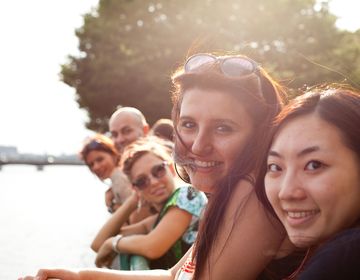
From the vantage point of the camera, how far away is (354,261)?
4.40ft

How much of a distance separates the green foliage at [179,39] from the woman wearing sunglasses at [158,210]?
22099 mm

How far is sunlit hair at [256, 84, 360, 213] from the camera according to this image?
1.65m

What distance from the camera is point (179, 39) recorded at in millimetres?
26656

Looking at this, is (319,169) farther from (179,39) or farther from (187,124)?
(179,39)

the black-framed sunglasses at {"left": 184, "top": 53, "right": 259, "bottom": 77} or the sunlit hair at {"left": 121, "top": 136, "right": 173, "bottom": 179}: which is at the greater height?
the black-framed sunglasses at {"left": 184, "top": 53, "right": 259, "bottom": 77}

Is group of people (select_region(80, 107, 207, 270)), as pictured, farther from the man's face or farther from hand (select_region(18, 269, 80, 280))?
the man's face

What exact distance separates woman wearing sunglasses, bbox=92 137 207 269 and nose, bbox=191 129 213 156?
1320mm

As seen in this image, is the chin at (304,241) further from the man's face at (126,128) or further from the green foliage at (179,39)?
the green foliage at (179,39)

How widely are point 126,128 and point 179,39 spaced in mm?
20837

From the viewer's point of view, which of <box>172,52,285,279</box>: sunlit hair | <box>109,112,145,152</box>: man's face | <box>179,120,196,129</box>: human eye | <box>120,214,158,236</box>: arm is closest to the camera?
<box>172,52,285,279</box>: sunlit hair

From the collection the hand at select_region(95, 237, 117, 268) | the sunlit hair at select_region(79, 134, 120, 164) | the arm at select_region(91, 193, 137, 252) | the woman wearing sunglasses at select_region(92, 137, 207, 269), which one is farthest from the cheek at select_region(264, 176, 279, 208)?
the sunlit hair at select_region(79, 134, 120, 164)

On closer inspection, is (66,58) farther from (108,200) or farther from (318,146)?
(318,146)

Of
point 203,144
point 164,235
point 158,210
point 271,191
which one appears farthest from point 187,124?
point 158,210

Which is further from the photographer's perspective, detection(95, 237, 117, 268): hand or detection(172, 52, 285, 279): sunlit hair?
detection(95, 237, 117, 268): hand
